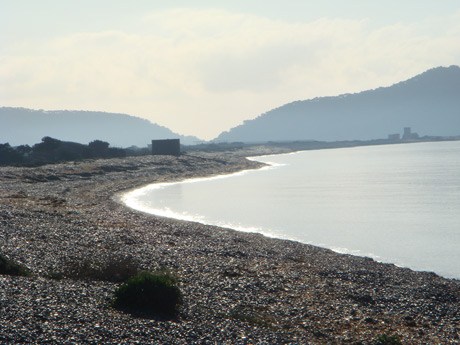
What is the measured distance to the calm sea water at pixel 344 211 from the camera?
32625 millimetres

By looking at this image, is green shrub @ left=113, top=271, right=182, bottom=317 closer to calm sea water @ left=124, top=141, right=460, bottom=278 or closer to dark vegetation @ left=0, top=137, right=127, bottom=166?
calm sea water @ left=124, top=141, right=460, bottom=278

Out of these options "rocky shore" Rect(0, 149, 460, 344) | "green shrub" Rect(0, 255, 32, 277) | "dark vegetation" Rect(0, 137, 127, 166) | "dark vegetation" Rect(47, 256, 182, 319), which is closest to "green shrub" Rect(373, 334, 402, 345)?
"rocky shore" Rect(0, 149, 460, 344)

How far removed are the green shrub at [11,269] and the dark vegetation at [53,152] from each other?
Answer: 78.5 metres

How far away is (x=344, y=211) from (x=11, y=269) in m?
37.7

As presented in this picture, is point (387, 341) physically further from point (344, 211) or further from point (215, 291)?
point (344, 211)

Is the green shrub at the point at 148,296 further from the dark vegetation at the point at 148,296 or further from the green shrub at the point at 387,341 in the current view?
the green shrub at the point at 387,341

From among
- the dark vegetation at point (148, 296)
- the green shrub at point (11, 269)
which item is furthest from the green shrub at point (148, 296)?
the green shrub at point (11, 269)

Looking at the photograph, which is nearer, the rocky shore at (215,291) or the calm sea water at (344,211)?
the rocky shore at (215,291)

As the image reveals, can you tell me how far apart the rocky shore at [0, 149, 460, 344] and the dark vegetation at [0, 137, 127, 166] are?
63449 millimetres

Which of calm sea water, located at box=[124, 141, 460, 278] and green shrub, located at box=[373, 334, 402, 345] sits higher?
green shrub, located at box=[373, 334, 402, 345]

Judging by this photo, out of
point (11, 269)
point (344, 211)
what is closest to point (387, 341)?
point (11, 269)

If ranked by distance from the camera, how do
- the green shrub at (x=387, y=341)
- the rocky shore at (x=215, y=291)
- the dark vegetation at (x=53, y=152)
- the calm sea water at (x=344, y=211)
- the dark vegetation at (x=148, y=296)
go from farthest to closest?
the dark vegetation at (x=53, y=152), the calm sea water at (x=344, y=211), the dark vegetation at (x=148, y=296), the green shrub at (x=387, y=341), the rocky shore at (x=215, y=291)

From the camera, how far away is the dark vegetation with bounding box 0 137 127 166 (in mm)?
95312

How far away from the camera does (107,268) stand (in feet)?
64.8
